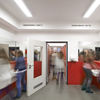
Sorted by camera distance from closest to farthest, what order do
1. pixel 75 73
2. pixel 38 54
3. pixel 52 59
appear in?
pixel 38 54 < pixel 75 73 < pixel 52 59

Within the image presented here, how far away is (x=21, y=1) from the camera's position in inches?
103

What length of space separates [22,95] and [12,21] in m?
2.76

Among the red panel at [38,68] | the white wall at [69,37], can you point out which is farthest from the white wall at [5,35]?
the red panel at [38,68]

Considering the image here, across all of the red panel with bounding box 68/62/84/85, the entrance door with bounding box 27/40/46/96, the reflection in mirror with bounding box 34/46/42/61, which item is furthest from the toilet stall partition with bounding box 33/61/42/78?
the red panel with bounding box 68/62/84/85

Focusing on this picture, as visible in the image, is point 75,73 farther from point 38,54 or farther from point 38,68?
point 38,54

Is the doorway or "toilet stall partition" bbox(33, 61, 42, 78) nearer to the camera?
"toilet stall partition" bbox(33, 61, 42, 78)

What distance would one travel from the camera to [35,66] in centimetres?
407

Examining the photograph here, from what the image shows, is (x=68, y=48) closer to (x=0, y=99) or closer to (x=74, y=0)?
(x=74, y=0)

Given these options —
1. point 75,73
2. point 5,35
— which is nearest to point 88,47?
point 75,73

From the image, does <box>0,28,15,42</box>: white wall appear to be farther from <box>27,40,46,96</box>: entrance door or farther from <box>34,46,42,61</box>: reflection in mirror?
<box>34,46,42,61</box>: reflection in mirror

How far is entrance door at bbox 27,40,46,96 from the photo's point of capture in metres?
3.39

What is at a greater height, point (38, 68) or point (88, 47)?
point (88, 47)

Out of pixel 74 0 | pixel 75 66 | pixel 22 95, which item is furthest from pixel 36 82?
pixel 74 0

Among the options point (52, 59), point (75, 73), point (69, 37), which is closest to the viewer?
point (75, 73)
